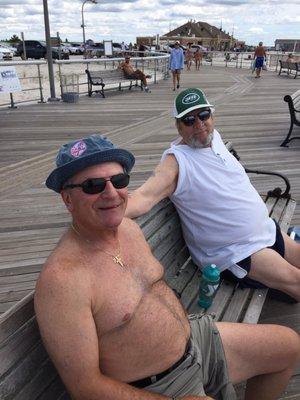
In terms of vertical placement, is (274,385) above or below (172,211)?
below

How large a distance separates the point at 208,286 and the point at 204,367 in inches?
23.4

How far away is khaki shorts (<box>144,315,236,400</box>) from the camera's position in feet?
5.82

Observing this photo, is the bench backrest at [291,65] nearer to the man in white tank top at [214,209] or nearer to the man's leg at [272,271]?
the man in white tank top at [214,209]

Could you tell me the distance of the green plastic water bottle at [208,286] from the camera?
2459 millimetres

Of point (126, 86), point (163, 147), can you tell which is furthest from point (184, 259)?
point (126, 86)

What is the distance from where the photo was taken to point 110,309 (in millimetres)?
1521

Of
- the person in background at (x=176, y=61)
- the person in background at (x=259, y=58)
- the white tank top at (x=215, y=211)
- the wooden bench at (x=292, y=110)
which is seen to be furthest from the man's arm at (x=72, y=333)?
the person in background at (x=259, y=58)

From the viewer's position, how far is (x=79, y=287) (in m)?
1.43

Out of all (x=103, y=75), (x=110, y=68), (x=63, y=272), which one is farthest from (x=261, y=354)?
(x=110, y=68)

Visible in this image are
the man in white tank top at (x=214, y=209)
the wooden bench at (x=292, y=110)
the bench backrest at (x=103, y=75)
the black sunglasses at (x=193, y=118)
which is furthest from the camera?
the bench backrest at (x=103, y=75)

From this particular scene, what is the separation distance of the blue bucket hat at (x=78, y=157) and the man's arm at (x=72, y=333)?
14.9 inches

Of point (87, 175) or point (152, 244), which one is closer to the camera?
point (87, 175)

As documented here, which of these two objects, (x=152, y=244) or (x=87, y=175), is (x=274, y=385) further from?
(x=87, y=175)

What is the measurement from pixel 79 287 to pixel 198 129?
5.33 ft
